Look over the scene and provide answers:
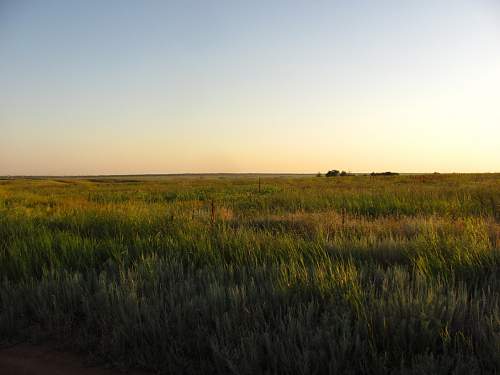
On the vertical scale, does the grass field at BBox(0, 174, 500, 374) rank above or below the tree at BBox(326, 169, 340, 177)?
below

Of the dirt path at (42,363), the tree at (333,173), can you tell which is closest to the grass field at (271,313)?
the dirt path at (42,363)

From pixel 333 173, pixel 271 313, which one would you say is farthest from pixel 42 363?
pixel 333 173

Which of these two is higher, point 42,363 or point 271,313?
point 271,313

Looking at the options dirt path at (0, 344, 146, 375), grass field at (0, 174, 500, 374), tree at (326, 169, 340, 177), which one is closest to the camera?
grass field at (0, 174, 500, 374)

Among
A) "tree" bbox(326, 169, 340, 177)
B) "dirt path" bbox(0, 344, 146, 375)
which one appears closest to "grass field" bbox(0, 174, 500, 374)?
"dirt path" bbox(0, 344, 146, 375)

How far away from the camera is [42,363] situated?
2.76 m

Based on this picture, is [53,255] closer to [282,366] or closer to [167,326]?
[167,326]

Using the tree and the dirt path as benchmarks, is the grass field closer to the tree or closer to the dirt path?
the dirt path


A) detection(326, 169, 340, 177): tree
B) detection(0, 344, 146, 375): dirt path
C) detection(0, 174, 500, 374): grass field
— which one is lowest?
detection(0, 344, 146, 375): dirt path

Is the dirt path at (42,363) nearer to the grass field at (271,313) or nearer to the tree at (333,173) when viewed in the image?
the grass field at (271,313)

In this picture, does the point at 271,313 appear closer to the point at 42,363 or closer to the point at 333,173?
the point at 42,363

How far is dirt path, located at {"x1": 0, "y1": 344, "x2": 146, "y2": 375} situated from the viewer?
267 cm

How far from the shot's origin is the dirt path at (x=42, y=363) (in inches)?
105

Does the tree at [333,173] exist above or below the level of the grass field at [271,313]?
above
